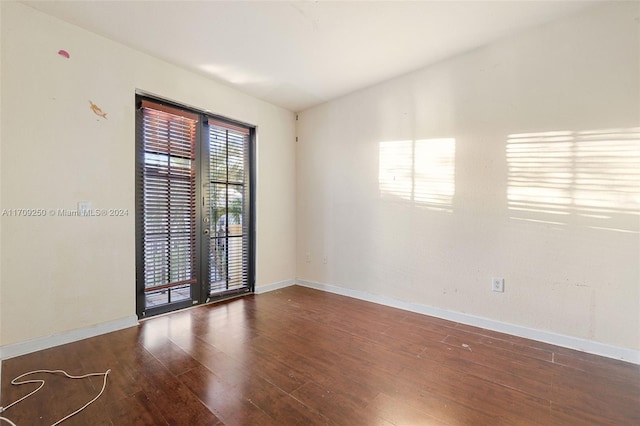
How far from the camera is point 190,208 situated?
328 cm

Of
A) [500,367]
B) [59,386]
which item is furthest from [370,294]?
[59,386]

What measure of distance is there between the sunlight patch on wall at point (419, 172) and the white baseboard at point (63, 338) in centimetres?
314

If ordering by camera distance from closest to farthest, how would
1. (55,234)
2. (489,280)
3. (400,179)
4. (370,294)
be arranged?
1. (55,234)
2. (489,280)
3. (400,179)
4. (370,294)

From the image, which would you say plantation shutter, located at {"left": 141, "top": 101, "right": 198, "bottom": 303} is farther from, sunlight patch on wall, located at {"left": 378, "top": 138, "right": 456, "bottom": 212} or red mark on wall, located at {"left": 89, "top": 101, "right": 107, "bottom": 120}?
sunlight patch on wall, located at {"left": 378, "top": 138, "right": 456, "bottom": 212}

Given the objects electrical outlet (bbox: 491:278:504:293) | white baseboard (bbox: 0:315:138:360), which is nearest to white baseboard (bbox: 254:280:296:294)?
white baseboard (bbox: 0:315:138:360)

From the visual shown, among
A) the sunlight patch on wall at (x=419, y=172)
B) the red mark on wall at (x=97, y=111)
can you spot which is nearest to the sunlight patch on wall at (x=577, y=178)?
the sunlight patch on wall at (x=419, y=172)

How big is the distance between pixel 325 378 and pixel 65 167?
277cm

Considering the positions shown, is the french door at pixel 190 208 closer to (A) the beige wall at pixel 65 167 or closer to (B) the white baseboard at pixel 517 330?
(A) the beige wall at pixel 65 167

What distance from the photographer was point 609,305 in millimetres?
2184

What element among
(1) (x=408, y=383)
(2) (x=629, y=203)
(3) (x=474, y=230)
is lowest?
(1) (x=408, y=383)

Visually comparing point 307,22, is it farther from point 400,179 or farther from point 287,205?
point 287,205

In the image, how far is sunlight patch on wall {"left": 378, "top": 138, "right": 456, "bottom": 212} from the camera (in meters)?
2.98

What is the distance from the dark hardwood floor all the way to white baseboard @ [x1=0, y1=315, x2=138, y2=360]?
0.25ft

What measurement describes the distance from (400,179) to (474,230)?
991 mm
